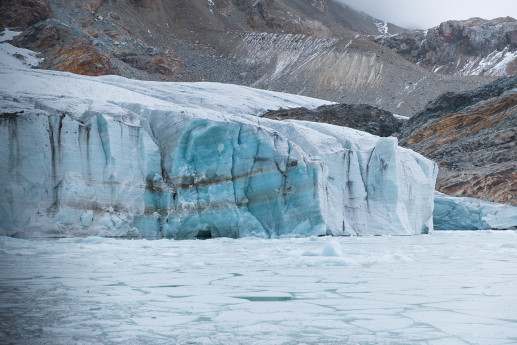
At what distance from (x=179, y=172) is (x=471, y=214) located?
1137 cm

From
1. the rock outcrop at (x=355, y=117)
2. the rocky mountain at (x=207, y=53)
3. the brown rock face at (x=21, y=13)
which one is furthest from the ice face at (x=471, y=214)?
the brown rock face at (x=21, y=13)

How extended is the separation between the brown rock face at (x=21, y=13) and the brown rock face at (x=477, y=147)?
125ft

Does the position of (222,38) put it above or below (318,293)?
above

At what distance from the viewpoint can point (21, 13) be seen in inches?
2014

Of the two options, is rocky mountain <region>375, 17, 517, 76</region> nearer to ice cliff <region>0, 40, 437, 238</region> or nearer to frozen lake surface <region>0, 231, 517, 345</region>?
ice cliff <region>0, 40, 437, 238</region>

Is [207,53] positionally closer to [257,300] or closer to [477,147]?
[477,147]

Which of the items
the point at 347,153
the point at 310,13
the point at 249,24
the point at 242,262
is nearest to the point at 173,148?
the point at 347,153

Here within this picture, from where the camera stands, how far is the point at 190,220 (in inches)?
458

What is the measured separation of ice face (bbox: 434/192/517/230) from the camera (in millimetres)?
18516

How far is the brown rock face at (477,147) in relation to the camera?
22703 mm

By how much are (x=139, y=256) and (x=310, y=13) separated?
3432 inches

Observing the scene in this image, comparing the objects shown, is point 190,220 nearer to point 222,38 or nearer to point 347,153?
point 347,153

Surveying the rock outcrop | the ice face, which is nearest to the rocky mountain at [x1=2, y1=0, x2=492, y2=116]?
the rock outcrop

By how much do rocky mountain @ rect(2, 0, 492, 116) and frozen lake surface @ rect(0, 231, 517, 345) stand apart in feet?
129
